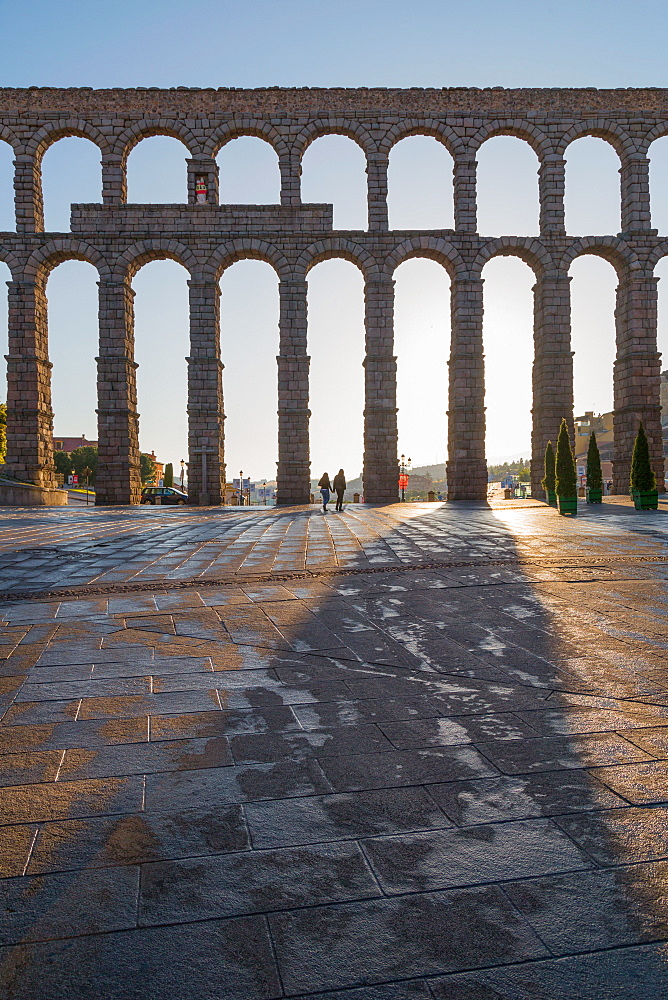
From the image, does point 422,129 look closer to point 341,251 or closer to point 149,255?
point 341,251

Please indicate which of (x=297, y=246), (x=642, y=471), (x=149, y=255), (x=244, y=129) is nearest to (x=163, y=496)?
(x=149, y=255)

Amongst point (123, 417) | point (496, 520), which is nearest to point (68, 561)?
point (496, 520)

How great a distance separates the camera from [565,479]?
19203 millimetres

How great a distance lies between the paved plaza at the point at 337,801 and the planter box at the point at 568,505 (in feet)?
41.3

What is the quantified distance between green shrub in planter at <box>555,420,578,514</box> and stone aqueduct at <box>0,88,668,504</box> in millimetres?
10741

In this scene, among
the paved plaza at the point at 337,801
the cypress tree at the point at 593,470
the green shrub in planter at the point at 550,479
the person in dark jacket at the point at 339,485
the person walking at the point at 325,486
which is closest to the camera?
the paved plaza at the point at 337,801

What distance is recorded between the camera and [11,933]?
1992 mm

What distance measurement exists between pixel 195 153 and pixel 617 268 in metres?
20.3

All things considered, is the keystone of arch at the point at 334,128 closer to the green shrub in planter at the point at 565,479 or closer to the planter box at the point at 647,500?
the green shrub in planter at the point at 565,479

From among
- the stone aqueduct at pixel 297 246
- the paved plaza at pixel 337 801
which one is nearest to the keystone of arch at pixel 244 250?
the stone aqueduct at pixel 297 246

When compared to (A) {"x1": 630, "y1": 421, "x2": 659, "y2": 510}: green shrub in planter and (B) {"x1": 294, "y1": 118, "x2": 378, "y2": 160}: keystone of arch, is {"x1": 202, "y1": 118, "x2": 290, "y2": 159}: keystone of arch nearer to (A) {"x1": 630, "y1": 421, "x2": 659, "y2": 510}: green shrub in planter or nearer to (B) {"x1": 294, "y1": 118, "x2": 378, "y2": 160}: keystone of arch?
(B) {"x1": 294, "y1": 118, "x2": 378, "y2": 160}: keystone of arch

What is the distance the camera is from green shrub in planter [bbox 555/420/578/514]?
18.6 metres

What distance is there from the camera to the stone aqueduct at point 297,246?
30.3m

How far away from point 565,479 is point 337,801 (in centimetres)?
1779
